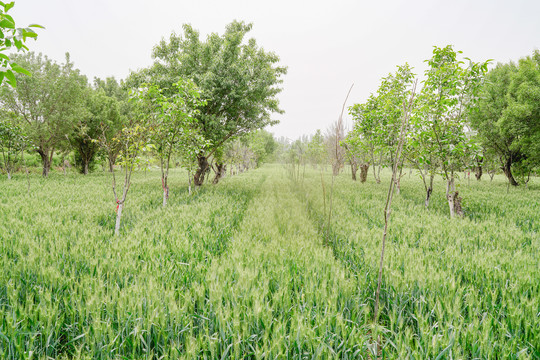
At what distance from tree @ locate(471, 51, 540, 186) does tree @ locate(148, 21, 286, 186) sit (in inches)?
464

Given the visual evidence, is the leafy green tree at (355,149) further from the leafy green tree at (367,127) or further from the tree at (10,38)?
the tree at (10,38)

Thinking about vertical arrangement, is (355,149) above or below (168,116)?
below

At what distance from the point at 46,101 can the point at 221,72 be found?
16.7 m

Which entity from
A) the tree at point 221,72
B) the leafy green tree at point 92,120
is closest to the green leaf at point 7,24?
the tree at point 221,72

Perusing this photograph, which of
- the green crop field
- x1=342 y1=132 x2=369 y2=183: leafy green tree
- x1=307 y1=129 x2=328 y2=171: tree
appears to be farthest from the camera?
x1=307 y1=129 x2=328 y2=171: tree

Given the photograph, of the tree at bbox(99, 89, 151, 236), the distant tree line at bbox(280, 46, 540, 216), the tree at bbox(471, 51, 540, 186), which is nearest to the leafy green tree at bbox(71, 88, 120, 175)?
the tree at bbox(99, 89, 151, 236)

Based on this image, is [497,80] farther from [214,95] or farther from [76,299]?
[76,299]

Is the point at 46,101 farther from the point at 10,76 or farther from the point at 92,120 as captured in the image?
the point at 10,76

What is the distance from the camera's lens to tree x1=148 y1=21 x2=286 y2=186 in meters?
10.5

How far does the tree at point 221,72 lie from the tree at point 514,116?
11.8 metres

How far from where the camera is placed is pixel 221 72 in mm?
Answer: 10578

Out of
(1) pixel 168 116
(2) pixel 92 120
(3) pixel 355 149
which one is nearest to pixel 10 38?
(1) pixel 168 116

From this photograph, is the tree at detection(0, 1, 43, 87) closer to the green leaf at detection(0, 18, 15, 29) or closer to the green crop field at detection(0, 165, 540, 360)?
the green leaf at detection(0, 18, 15, 29)

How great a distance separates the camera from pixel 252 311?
2.34 m
